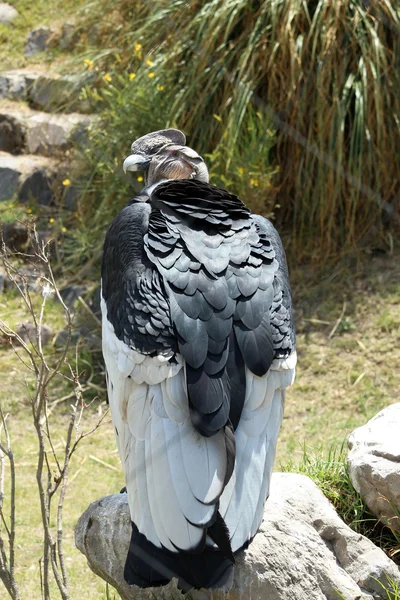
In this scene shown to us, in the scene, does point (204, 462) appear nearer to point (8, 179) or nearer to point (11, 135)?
point (8, 179)

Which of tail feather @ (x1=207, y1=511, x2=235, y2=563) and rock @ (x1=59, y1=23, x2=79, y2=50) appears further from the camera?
rock @ (x1=59, y1=23, x2=79, y2=50)

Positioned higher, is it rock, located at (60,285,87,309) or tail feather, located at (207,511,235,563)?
tail feather, located at (207,511,235,563)

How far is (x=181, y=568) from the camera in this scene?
7.60 ft

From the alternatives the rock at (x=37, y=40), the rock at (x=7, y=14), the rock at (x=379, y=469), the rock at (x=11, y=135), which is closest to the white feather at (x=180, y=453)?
the rock at (x=379, y=469)

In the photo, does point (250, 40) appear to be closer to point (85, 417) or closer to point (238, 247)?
point (85, 417)

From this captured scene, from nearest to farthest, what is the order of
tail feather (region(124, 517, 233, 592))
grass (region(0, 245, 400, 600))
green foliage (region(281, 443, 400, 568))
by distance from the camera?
tail feather (region(124, 517, 233, 592)) < green foliage (region(281, 443, 400, 568)) < grass (region(0, 245, 400, 600))

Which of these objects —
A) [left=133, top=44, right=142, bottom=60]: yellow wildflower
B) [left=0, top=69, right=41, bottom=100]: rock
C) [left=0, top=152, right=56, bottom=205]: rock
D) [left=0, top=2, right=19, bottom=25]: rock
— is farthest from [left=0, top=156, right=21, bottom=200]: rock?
[left=0, top=2, right=19, bottom=25]: rock

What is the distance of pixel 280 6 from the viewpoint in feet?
19.0

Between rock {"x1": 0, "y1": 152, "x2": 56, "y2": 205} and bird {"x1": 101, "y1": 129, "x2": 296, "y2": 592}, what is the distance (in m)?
4.32

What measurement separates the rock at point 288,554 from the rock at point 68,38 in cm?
573

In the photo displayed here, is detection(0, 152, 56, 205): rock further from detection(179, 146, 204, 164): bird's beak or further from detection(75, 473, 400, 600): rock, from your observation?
detection(75, 473, 400, 600): rock

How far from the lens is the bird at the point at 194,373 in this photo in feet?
7.71

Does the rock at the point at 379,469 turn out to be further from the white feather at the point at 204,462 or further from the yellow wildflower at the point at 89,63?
the yellow wildflower at the point at 89,63

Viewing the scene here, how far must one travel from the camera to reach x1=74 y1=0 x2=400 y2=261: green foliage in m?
5.65
